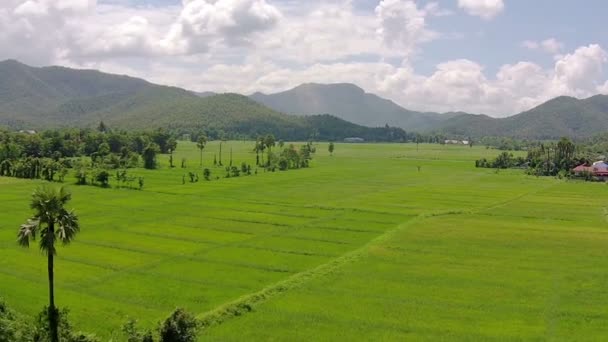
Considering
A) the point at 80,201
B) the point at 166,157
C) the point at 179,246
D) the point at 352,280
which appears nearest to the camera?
the point at 352,280

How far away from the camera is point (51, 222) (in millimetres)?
31000

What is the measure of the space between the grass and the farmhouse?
5639 centimetres

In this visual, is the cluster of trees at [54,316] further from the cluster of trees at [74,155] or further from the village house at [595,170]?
the village house at [595,170]

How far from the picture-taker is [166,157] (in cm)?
19125

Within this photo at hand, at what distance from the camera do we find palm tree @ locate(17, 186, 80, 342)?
30.3 m

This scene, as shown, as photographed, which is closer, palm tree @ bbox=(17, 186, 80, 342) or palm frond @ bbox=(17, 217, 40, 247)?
palm tree @ bbox=(17, 186, 80, 342)

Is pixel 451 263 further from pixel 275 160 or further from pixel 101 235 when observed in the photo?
pixel 275 160

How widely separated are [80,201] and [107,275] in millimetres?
45683

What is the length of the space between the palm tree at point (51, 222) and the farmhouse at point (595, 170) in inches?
5769

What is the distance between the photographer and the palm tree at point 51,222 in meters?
30.3

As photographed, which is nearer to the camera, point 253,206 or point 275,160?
point 253,206

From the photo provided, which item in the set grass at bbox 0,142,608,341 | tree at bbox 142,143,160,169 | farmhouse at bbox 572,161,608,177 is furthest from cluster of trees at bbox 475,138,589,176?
tree at bbox 142,143,160,169

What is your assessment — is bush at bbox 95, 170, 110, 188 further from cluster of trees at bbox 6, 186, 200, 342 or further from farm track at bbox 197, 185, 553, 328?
cluster of trees at bbox 6, 186, 200, 342

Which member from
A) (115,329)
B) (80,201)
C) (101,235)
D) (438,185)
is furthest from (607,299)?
(438,185)
